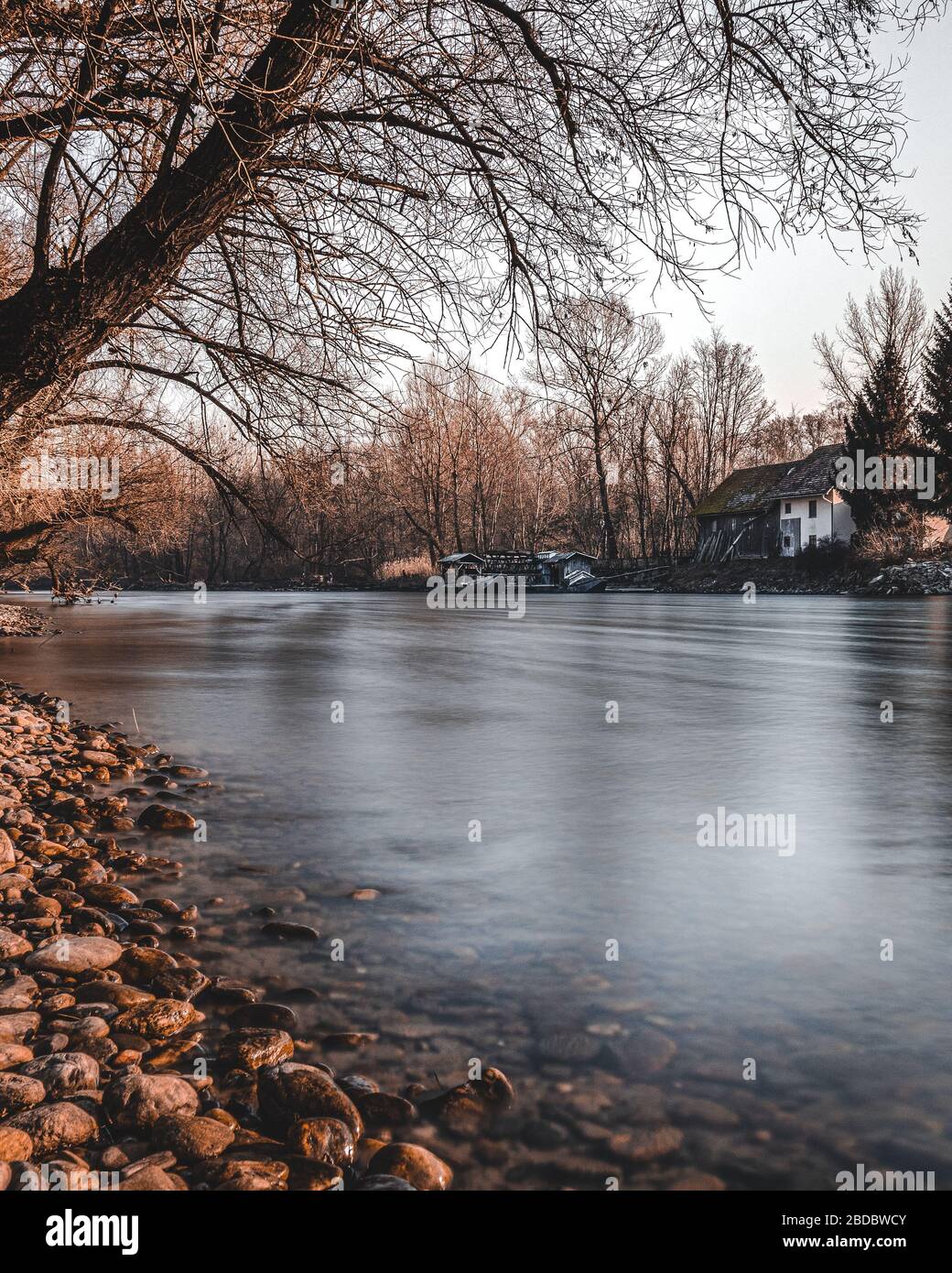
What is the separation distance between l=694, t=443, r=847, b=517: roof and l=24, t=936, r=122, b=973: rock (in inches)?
2232

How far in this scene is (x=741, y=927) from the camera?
4887 millimetres

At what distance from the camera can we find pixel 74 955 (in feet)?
12.6

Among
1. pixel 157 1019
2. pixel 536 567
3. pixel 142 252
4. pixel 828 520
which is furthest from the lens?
pixel 536 567

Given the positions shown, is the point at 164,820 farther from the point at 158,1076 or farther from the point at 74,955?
the point at 158,1076

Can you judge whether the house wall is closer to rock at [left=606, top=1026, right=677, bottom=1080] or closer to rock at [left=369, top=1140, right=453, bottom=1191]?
rock at [left=606, top=1026, right=677, bottom=1080]

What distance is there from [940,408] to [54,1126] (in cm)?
5546

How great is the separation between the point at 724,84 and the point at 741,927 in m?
4.87

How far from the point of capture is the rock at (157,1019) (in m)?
3.39

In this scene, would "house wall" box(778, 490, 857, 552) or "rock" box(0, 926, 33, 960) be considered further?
"house wall" box(778, 490, 857, 552)

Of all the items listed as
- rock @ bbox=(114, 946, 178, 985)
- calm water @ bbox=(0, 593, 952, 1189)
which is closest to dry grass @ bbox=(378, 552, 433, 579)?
calm water @ bbox=(0, 593, 952, 1189)

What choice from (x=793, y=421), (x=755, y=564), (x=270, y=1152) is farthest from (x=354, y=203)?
(x=793, y=421)

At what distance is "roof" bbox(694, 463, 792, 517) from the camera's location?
61.1m

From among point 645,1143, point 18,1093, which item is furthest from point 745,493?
point 18,1093
